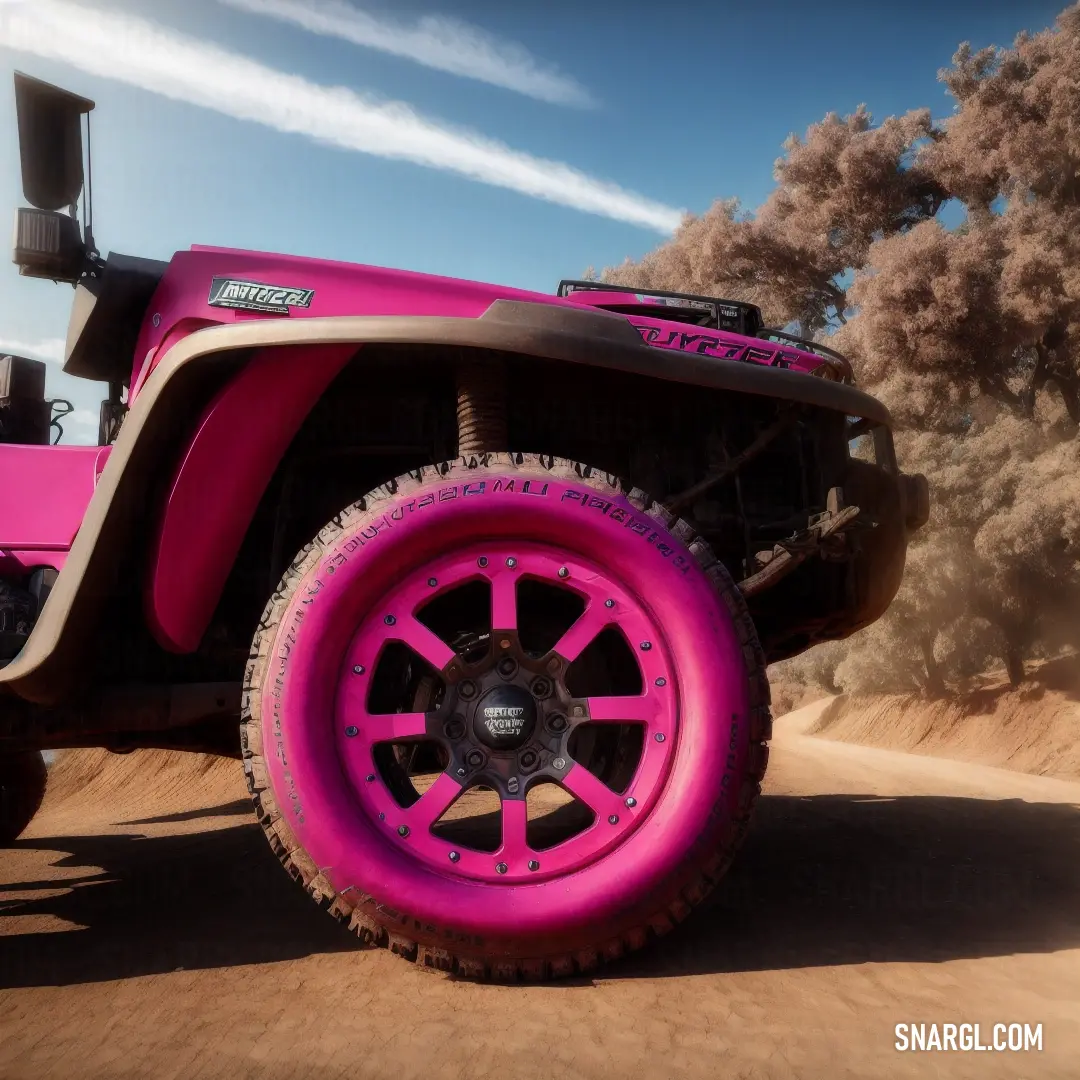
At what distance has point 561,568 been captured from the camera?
248 cm

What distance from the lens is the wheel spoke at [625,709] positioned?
236cm

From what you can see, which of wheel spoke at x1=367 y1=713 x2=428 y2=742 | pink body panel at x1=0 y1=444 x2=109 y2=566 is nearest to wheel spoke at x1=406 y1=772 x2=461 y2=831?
wheel spoke at x1=367 y1=713 x2=428 y2=742

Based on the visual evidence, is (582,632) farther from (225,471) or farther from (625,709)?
(225,471)

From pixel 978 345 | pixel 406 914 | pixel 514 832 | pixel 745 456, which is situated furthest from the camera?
pixel 978 345

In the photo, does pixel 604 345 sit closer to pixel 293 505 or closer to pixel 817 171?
pixel 293 505

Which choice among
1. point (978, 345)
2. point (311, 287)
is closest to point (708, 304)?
point (311, 287)

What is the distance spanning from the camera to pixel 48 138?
9.00 feet

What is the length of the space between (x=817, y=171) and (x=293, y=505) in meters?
18.7

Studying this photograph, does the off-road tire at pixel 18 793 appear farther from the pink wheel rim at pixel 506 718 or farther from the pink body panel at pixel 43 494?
the pink wheel rim at pixel 506 718

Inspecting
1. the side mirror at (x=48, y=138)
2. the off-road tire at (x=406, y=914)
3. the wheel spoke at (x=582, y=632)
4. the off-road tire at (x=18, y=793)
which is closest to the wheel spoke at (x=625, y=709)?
the wheel spoke at (x=582, y=632)

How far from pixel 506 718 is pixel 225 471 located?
3.65 ft

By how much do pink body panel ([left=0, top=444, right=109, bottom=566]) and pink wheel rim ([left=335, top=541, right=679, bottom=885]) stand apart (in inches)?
52.5

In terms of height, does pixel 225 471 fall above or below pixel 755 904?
above

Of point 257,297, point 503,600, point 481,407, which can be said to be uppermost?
point 257,297
